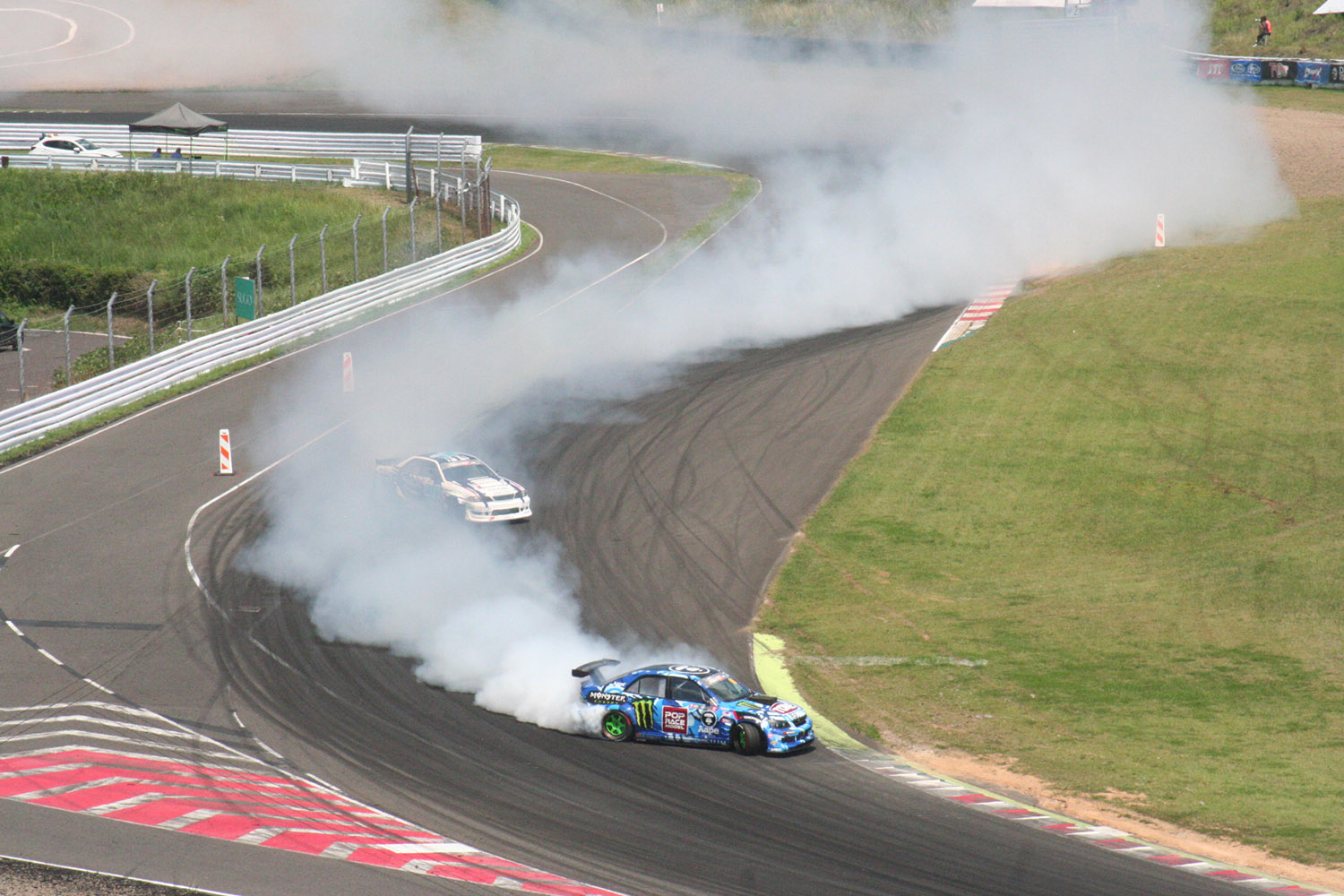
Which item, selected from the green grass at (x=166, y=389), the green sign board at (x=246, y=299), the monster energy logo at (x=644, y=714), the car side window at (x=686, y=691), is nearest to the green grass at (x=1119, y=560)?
the car side window at (x=686, y=691)

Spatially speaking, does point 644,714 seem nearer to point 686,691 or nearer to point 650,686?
point 650,686

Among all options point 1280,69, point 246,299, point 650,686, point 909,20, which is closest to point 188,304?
point 246,299

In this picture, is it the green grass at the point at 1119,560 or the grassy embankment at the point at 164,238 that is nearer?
the green grass at the point at 1119,560

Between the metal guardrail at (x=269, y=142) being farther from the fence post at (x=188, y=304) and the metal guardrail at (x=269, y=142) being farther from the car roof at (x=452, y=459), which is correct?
the car roof at (x=452, y=459)

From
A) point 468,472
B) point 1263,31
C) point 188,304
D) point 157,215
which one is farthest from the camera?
point 1263,31

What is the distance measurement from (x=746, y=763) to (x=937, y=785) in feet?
7.44

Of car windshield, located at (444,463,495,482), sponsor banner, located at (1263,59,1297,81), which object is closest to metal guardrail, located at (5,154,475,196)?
car windshield, located at (444,463,495,482)

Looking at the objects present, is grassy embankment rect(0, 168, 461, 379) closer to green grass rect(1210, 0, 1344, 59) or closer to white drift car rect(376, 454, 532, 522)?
white drift car rect(376, 454, 532, 522)

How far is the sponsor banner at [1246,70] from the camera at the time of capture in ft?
226

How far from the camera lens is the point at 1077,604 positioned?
22312 millimetres

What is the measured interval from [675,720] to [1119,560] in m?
11.0

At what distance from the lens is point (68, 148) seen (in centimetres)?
6319

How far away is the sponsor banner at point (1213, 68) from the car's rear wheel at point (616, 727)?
201ft

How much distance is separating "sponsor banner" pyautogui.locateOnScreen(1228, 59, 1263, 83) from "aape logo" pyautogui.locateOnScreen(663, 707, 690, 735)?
63.5m
